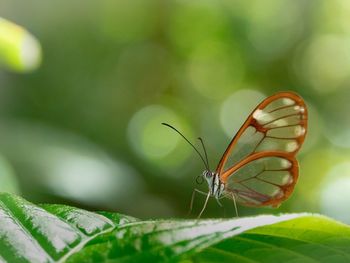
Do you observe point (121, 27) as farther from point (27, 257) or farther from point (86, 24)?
point (27, 257)

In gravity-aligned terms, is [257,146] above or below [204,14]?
below

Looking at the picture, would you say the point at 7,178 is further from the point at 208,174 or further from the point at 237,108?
the point at 237,108

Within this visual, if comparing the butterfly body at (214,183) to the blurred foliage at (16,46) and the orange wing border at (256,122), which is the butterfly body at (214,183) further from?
the blurred foliage at (16,46)

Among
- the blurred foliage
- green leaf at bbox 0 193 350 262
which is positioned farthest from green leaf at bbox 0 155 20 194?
green leaf at bbox 0 193 350 262

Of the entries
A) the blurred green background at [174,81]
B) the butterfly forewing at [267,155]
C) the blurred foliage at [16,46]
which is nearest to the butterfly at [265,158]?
the butterfly forewing at [267,155]

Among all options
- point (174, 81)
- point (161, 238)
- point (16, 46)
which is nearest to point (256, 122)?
point (16, 46)

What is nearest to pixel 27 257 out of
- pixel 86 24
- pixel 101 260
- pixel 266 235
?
pixel 101 260
